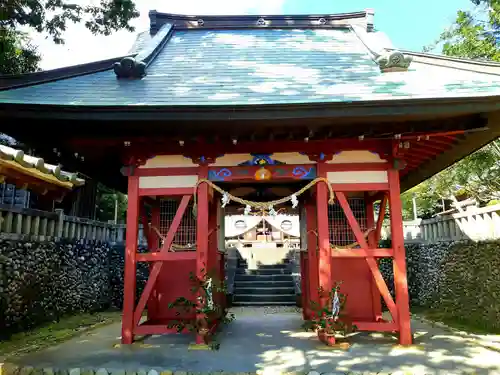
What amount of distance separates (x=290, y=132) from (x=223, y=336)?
3758 millimetres

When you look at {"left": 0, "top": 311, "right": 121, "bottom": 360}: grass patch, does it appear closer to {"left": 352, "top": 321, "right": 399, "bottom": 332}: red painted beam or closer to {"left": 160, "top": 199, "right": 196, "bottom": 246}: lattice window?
{"left": 160, "top": 199, "right": 196, "bottom": 246}: lattice window

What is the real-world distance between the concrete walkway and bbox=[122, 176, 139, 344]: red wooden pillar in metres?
0.29

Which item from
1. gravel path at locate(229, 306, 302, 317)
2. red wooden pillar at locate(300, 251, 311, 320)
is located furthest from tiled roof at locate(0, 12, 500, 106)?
gravel path at locate(229, 306, 302, 317)

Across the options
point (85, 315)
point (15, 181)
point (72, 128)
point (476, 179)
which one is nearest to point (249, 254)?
point (85, 315)

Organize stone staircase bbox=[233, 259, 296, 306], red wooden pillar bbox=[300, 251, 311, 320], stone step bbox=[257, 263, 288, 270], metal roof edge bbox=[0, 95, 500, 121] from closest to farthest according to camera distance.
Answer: metal roof edge bbox=[0, 95, 500, 121]
red wooden pillar bbox=[300, 251, 311, 320]
stone staircase bbox=[233, 259, 296, 306]
stone step bbox=[257, 263, 288, 270]

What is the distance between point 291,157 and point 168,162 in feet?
6.92

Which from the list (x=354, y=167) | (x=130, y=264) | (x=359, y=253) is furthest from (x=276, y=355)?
(x=354, y=167)

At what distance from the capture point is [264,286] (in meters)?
13.8

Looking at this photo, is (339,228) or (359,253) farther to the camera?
(339,228)

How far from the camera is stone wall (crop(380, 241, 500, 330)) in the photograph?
7.06m

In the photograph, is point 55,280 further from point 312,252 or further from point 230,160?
point 312,252

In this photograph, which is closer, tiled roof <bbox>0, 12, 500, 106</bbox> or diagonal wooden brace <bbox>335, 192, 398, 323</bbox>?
tiled roof <bbox>0, 12, 500, 106</bbox>

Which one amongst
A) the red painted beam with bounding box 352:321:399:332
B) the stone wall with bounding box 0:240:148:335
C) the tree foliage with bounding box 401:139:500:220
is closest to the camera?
the red painted beam with bounding box 352:321:399:332

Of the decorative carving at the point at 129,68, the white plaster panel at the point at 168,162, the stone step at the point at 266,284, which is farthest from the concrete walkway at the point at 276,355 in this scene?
the stone step at the point at 266,284
